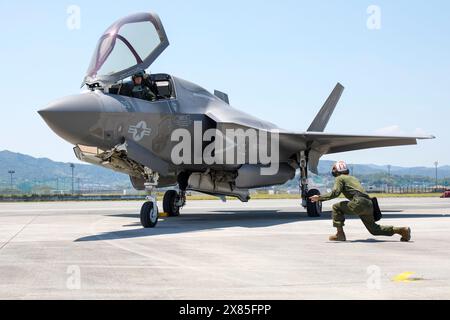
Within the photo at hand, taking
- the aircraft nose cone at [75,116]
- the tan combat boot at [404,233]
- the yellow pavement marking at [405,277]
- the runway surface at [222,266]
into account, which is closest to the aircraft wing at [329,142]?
the runway surface at [222,266]

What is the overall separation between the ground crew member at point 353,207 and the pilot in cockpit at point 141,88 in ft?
20.5

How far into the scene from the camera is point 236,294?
18.5 ft

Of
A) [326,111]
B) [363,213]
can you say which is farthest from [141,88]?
[326,111]

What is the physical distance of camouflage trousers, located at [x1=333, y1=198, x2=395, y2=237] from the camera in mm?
10820

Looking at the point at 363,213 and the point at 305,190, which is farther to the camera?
the point at 305,190

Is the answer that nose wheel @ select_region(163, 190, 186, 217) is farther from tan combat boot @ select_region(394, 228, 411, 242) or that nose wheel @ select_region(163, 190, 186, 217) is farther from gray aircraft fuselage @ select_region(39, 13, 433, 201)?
tan combat boot @ select_region(394, 228, 411, 242)

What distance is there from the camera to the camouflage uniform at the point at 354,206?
10.8 meters

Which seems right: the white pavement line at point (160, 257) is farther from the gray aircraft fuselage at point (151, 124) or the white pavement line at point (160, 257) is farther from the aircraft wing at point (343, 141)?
the aircraft wing at point (343, 141)

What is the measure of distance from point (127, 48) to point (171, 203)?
7474mm

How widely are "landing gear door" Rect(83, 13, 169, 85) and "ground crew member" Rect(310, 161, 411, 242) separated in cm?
613

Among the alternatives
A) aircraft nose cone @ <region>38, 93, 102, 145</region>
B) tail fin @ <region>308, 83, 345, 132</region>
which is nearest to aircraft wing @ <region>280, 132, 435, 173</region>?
tail fin @ <region>308, 83, 345, 132</region>

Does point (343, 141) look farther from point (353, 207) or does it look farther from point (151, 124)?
point (353, 207)

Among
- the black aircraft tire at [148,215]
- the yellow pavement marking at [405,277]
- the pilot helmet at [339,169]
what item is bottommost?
the yellow pavement marking at [405,277]

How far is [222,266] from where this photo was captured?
7.71 meters
